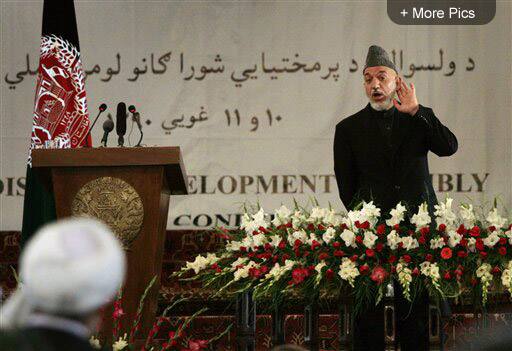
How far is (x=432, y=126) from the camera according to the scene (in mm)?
4484

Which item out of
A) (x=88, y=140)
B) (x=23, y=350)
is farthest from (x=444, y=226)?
(x=23, y=350)

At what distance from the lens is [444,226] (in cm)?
408

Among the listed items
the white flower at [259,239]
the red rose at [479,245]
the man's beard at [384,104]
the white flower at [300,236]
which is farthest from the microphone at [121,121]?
the red rose at [479,245]

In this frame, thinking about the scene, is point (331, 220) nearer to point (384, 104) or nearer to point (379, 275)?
point (379, 275)

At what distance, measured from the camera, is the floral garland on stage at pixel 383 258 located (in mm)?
3973

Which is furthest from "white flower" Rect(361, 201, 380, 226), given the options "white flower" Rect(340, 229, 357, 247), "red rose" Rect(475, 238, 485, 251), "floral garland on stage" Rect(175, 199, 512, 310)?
"red rose" Rect(475, 238, 485, 251)

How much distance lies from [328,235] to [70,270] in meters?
2.97

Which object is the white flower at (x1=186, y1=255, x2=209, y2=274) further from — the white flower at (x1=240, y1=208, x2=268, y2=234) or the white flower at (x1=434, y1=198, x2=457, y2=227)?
the white flower at (x1=434, y1=198, x2=457, y2=227)

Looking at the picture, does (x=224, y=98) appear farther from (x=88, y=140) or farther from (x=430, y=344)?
(x=430, y=344)

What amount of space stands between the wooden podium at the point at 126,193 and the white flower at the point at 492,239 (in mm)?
1326

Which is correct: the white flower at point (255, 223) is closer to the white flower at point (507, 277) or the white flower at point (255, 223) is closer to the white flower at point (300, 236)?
the white flower at point (300, 236)

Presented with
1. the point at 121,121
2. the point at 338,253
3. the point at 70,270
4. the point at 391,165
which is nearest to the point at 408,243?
the point at 338,253

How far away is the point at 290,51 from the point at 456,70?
141cm

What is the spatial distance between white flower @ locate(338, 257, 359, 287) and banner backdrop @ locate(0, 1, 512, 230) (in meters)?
4.10
